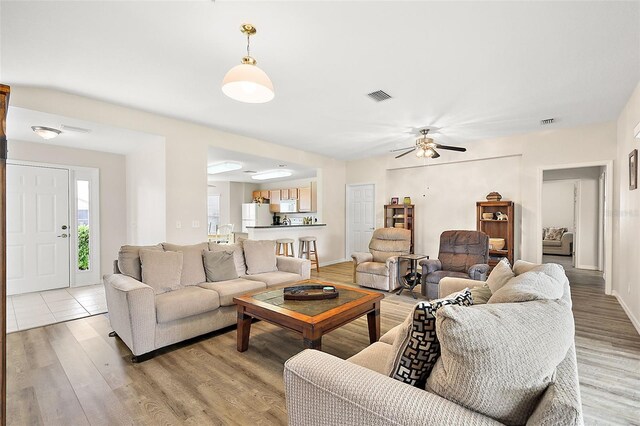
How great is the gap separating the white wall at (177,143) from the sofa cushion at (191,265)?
986mm

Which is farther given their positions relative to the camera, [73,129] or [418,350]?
[73,129]

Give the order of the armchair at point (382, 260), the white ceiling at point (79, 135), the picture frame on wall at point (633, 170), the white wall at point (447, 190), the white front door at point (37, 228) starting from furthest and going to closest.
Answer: the white wall at point (447, 190) → the armchair at point (382, 260) → the white front door at point (37, 228) → the white ceiling at point (79, 135) → the picture frame on wall at point (633, 170)

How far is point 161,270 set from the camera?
298 centimetres

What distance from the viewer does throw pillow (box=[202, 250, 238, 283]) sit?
3.41m

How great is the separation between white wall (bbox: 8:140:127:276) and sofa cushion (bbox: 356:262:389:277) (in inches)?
171

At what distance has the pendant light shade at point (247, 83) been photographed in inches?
75.2

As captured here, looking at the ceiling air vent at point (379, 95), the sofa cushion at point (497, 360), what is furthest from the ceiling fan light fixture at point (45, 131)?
the sofa cushion at point (497, 360)

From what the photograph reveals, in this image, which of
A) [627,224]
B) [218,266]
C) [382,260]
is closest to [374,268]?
[382,260]

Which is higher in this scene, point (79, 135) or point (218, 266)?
point (79, 135)

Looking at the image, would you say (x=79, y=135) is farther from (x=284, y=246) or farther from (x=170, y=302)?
(x=284, y=246)

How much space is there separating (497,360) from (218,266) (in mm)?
3085

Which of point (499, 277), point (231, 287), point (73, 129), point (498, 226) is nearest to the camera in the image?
point (499, 277)

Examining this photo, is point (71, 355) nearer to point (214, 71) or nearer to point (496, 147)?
point (214, 71)

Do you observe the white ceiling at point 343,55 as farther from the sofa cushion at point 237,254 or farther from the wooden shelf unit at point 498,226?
the sofa cushion at point 237,254
